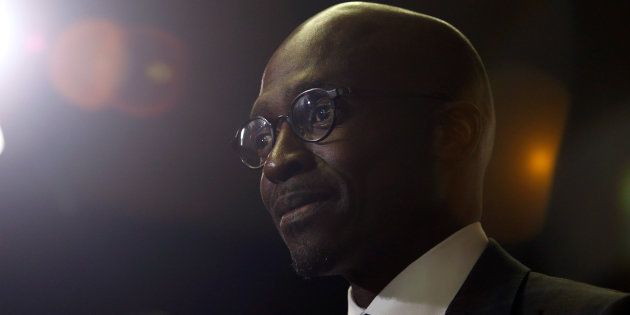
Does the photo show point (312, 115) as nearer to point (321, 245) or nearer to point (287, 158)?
point (287, 158)

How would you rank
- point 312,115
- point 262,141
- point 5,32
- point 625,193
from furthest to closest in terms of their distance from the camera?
1. point 5,32
2. point 625,193
3. point 262,141
4. point 312,115

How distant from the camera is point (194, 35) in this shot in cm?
189

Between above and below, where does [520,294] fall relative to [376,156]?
below

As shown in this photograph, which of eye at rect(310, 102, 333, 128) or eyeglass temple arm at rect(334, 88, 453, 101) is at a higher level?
eyeglass temple arm at rect(334, 88, 453, 101)

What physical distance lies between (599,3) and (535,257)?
0.58m

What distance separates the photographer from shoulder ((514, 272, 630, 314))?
0.93 m

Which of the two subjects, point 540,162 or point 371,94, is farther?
point 540,162

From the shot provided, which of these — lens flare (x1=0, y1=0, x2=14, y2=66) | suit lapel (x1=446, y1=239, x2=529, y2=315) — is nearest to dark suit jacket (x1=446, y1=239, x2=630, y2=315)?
suit lapel (x1=446, y1=239, x2=529, y2=315)

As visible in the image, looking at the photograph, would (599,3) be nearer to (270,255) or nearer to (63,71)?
(270,255)

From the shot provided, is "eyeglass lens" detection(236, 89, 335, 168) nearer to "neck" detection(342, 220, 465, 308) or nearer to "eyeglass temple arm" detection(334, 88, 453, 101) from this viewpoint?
"eyeglass temple arm" detection(334, 88, 453, 101)

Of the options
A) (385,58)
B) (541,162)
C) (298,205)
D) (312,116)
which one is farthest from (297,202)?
(541,162)

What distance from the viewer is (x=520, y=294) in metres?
1.01

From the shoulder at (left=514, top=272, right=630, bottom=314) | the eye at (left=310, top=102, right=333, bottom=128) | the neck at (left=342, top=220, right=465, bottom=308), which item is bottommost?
the shoulder at (left=514, top=272, right=630, bottom=314)

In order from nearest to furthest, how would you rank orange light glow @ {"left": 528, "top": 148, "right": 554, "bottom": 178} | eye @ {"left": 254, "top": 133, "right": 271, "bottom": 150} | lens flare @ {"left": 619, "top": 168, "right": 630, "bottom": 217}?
eye @ {"left": 254, "top": 133, "right": 271, "bottom": 150} → lens flare @ {"left": 619, "top": 168, "right": 630, "bottom": 217} → orange light glow @ {"left": 528, "top": 148, "right": 554, "bottom": 178}
